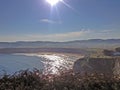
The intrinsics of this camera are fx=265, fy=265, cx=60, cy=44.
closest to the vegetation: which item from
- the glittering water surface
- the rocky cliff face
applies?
the glittering water surface

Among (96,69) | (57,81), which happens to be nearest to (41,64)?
(96,69)

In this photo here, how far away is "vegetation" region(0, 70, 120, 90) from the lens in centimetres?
400

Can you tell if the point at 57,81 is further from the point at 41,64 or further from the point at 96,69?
the point at 41,64

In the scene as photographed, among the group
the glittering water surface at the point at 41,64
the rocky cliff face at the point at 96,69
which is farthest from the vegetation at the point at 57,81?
the rocky cliff face at the point at 96,69

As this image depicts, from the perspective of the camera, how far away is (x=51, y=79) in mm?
4215

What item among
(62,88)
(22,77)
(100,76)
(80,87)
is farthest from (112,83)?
(22,77)

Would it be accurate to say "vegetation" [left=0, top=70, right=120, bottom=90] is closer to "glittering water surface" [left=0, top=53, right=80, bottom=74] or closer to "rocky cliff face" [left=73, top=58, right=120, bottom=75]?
"glittering water surface" [left=0, top=53, right=80, bottom=74]

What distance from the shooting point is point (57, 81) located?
4.09 m

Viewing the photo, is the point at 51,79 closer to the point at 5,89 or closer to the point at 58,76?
the point at 58,76

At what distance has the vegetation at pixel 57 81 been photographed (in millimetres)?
4004

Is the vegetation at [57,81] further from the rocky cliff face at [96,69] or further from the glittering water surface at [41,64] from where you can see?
the rocky cliff face at [96,69]

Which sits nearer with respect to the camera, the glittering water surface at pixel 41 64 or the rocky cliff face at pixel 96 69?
the glittering water surface at pixel 41 64

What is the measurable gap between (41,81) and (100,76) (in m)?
0.98

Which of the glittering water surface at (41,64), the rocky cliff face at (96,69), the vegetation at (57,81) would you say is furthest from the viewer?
the rocky cliff face at (96,69)
